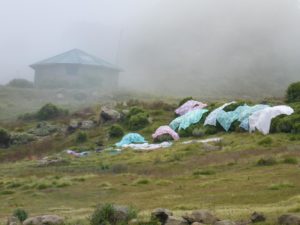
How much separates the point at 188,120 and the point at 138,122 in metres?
4.43

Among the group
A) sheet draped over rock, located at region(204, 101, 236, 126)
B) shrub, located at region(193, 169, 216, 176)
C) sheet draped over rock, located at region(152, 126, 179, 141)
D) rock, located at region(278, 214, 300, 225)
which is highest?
sheet draped over rock, located at region(204, 101, 236, 126)

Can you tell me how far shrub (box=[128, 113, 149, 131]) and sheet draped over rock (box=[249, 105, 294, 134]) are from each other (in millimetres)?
9225

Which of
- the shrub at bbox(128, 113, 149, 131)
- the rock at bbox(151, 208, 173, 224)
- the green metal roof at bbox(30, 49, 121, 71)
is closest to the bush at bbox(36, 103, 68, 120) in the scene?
the shrub at bbox(128, 113, 149, 131)

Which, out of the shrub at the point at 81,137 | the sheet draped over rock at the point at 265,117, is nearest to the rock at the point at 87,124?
the shrub at the point at 81,137

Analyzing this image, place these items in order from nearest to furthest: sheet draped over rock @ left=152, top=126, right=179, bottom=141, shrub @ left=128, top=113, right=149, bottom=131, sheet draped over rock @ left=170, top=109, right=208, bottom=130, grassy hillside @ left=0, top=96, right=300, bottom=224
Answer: grassy hillside @ left=0, top=96, right=300, bottom=224, sheet draped over rock @ left=152, top=126, right=179, bottom=141, sheet draped over rock @ left=170, top=109, right=208, bottom=130, shrub @ left=128, top=113, right=149, bottom=131

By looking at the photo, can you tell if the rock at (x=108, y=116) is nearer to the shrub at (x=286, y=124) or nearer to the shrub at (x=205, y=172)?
the shrub at (x=286, y=124)

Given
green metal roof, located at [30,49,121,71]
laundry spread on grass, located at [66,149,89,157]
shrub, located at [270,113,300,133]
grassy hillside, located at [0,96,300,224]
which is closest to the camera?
grassy hillside, located at [0,96,300,224]

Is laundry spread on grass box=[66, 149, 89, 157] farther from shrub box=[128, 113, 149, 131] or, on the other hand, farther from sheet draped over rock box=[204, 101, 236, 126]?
sheet draped over rock box=[204, 101, 236, 126]

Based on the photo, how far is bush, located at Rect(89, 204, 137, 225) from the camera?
11.0 m

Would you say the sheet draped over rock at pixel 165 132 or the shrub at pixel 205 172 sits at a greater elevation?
the sheet draped over rock at pixel 165 132

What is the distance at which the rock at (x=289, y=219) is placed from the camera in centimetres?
989

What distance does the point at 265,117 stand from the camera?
98.1 ft

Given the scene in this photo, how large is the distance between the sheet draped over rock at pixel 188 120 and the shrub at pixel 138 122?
2.62m

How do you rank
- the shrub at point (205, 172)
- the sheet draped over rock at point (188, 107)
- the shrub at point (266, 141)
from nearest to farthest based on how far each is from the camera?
the shrub at point (205, 172) < the shrub at point (266, 141) < the sheet draped over rock at point (188, 107)
